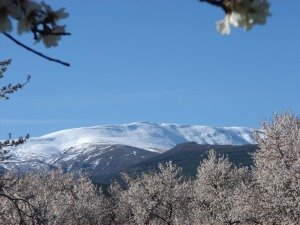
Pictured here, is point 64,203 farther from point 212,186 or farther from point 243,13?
point 243,13

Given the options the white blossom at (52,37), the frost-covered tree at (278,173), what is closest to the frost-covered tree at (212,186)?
the frost-covered tree at (278,173)

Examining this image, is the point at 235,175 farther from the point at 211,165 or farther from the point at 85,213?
the point at 85,213

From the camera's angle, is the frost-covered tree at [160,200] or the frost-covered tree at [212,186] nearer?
the frost-covered tree at [212,186]

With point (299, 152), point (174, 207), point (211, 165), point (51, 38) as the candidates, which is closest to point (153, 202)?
point (174, 207)

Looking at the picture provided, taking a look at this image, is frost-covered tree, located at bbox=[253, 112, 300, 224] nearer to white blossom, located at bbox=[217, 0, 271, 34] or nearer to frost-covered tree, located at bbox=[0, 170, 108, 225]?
frost-covered tree, located at bbox=[0, 170, 108, 225]

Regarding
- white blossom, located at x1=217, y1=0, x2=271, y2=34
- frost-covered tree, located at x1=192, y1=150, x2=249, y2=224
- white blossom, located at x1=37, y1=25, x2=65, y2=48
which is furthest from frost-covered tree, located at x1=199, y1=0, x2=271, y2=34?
frost-covered tree, located at x1=192, y1=150, x2=249, y2=224

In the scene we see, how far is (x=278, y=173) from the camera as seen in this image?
Answer: 3609 cm

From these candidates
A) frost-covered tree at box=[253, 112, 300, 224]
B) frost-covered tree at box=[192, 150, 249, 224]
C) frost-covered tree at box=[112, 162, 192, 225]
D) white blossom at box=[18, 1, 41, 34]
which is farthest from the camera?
frost-covered tree at box=[112, 162, 192, 225]

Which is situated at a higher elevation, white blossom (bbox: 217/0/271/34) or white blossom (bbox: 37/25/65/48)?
white blossom (bbox: 37/25/65/48)

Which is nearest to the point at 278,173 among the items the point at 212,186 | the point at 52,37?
the point at 212,186

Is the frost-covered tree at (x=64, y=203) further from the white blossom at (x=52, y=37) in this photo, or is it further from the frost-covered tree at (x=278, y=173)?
the white blossom at (x=52, y=37)

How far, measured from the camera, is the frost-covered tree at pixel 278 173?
3431 cm

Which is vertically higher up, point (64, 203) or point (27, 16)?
point (64, 203)

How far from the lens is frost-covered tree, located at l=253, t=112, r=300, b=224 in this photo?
113ft
